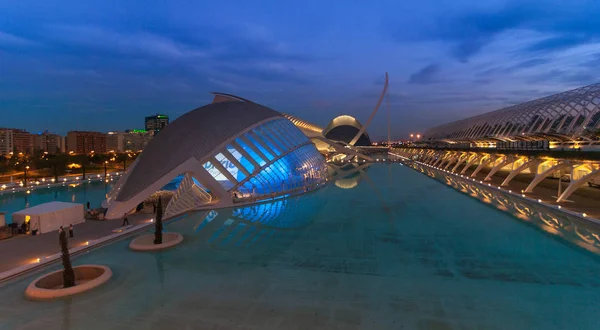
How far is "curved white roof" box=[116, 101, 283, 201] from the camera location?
750 inches

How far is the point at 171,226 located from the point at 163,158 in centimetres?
565

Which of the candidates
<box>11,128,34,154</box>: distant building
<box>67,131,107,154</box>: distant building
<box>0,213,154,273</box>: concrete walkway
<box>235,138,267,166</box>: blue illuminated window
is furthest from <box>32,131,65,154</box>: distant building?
<box>0,213,154,273</box>: concrete walkway

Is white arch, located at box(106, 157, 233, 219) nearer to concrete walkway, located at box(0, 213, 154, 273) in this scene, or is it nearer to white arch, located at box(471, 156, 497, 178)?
concrete walkway, located at box(0, 213, 154, 273)

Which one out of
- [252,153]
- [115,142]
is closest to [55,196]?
[252,153]

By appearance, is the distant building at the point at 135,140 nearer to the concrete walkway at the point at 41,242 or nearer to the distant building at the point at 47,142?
the distant building at the point at 47,142

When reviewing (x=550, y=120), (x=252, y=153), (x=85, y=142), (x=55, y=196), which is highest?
(x=85, y=142)

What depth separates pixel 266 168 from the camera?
2333cm

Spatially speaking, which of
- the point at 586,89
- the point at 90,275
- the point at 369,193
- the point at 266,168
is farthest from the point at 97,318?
the point at 586,89

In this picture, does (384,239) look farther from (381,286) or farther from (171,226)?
(171,226)

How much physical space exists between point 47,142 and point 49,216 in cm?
13752

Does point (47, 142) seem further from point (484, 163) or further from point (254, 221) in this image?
point (254, 221)

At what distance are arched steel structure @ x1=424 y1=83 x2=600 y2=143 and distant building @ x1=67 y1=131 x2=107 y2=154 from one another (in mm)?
124531

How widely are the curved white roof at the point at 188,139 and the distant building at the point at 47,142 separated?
12292cm

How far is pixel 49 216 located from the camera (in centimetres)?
1470
